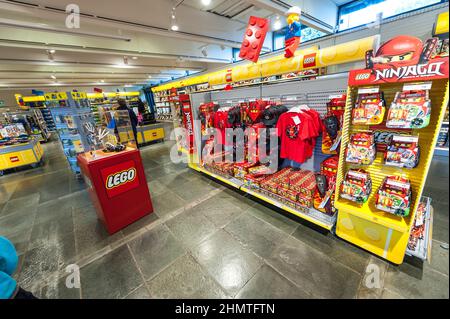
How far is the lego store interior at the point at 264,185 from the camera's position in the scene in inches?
56.8

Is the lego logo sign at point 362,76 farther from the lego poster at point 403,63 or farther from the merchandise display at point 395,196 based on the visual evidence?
the merchandise display at point 395,196

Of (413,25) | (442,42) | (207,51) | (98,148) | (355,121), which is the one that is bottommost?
(98,148)

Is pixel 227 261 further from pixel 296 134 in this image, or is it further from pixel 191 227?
pixel 296 134

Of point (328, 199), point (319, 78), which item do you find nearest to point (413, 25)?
point (319, 78)

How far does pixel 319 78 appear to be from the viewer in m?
2.27

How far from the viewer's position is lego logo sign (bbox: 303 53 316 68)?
7.16 feet

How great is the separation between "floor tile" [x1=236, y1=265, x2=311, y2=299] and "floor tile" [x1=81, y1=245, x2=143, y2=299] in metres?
1.06

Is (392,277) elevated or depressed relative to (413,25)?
depressed

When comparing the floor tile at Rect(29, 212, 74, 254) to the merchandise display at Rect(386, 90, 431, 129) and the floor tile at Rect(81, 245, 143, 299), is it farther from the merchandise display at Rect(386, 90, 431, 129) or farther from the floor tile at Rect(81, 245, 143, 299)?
the merchandise display at Rect(386, 90, 431, 129)

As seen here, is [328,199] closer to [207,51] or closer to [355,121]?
[355,121]

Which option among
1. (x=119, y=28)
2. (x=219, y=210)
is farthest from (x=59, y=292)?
(x=119, y=28)
